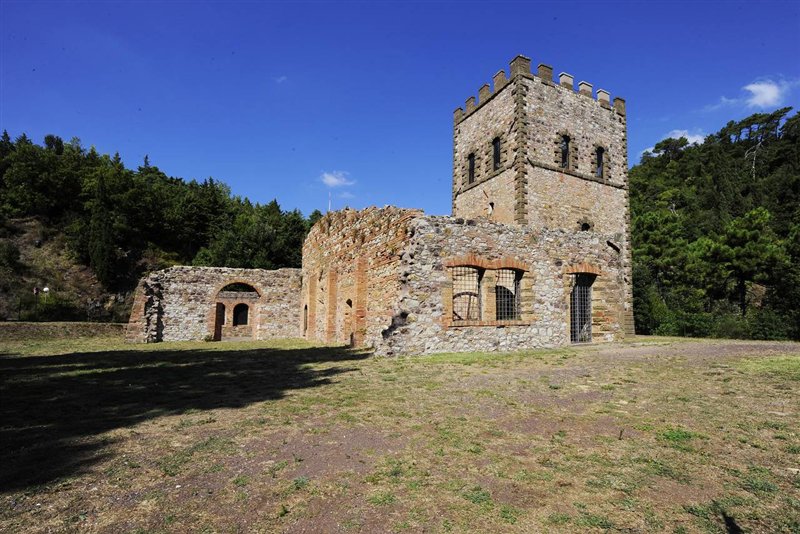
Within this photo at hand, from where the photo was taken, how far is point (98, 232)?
113ft

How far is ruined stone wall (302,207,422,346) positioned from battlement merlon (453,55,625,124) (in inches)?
410

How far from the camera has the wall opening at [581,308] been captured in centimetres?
1330

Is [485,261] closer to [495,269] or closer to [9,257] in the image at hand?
[495,269]

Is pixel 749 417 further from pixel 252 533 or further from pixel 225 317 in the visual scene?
pixel 225 317

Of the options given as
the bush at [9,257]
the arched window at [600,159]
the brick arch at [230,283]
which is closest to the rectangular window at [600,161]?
the arched window at [600,159]

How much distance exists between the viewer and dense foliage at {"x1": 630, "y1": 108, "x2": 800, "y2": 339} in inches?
777

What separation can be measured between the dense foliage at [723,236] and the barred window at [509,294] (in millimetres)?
11508

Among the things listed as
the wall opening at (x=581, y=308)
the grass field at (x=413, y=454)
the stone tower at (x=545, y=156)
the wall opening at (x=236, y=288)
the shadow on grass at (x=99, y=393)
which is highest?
the stone tower at (x=545, y=156)

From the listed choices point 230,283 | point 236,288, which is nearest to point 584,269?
point 230,283

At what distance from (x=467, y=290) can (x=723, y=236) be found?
2333cm

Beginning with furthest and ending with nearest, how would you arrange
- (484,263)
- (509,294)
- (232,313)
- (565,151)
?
(232,313) < (565,151) < (509,294) < (484,263)

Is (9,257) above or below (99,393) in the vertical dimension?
above

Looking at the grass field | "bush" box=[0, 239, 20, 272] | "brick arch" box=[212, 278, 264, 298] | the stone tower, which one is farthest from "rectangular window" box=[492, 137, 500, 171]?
"bush" box=[0, 239, 20, 272]

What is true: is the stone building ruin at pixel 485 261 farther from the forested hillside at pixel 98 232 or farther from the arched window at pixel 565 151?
the forested hillside at pixel 98 232
